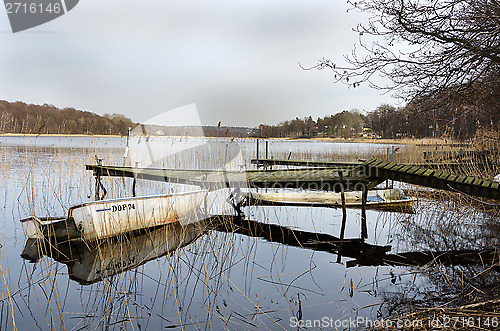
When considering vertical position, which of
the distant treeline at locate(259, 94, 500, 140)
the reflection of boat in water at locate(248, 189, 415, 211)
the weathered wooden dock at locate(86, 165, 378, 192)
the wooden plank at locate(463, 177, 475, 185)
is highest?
the distant treeline at locate(259, 94, 500, 140)

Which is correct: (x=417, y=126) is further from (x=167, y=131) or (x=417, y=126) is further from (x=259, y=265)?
(x=167, y=131)

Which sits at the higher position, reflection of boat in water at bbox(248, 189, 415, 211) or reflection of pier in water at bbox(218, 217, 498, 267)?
reflection of boat in water at bbox(248, 189, 415, 211)

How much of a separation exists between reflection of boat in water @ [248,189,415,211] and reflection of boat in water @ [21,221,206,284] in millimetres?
3281

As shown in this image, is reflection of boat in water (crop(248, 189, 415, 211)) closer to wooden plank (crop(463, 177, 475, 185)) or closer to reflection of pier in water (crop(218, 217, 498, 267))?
reflection of pier in water (crop(218, 217, 498, 267))

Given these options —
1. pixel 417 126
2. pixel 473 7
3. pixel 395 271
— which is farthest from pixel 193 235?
pixel 473 7

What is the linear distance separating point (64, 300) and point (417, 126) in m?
6.34

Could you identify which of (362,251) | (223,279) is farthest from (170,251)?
(362,251)

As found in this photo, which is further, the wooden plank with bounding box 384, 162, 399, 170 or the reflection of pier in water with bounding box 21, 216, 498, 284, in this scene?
the wooden plank with bounding box 384, 162, 399, 170

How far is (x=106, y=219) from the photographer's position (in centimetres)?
646

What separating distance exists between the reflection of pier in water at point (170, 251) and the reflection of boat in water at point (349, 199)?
2271 millimetres

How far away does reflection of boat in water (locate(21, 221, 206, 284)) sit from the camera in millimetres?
5230

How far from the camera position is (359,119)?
60.5 metres

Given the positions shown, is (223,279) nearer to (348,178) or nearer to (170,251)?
(170,251)

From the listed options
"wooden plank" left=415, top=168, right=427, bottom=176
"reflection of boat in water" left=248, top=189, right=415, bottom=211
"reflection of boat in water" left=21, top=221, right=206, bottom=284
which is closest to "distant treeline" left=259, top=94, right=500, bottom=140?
"wooden plank" left=415, top=168, right=427, bottom=176
